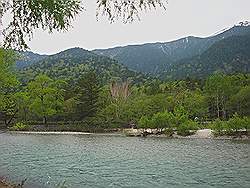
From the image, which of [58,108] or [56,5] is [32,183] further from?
[58,108]

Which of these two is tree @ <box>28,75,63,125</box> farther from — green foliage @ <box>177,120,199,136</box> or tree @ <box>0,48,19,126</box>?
tree @ <box>0,48,19,126</box>

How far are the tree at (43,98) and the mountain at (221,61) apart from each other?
96.3 meters

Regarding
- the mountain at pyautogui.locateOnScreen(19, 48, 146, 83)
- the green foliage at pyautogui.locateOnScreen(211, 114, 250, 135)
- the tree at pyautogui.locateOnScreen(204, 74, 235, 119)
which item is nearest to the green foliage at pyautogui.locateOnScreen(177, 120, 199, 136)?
the green foliage at pyautogui.locateOnScreen(211, 114, 250, 135)

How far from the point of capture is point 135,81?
123 metres

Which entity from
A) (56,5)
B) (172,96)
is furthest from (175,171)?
Result: (172,96)

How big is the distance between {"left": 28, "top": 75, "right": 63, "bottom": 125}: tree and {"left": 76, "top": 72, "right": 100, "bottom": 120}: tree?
13.2 feet

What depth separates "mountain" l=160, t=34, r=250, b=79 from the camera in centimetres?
16250

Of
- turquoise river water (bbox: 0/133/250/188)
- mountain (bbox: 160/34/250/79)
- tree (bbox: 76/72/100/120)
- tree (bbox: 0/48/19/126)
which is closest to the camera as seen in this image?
tree (bbox: 0/48/19/126)

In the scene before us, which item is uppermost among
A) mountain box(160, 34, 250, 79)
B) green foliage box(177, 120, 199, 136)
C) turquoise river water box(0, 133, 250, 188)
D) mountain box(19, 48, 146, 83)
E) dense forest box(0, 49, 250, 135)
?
mountain box(160, 34, 250, 79)

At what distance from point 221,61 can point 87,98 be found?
118062 mm

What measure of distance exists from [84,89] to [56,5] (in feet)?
200

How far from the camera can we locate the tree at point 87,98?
64.8 metres

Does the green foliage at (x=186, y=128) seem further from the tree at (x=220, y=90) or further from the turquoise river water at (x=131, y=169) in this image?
the turquoise river water at (x=131, y=169)

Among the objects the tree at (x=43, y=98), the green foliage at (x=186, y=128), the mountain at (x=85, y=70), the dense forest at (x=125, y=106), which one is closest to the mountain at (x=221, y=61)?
the mountain at (x=85, y=70)
